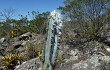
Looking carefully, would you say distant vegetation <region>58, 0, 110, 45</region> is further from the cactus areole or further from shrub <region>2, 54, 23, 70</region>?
the cactus areole

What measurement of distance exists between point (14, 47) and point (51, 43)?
978 centimetres

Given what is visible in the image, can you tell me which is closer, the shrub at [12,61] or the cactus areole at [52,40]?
the cactus areole at [52,40]

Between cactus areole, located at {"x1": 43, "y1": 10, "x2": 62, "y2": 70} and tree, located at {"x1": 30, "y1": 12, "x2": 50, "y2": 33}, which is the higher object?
tree, located at {"x1": 30, "y1": 12, "x2": 50, "y2": 33}

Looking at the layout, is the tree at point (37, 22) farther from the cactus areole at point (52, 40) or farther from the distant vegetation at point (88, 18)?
the cactus areole at point (52, 40)

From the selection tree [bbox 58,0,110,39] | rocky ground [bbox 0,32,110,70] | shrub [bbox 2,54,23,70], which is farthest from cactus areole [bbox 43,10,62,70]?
tree [bbox 58,0,110,39]

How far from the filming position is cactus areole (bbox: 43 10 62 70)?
4.86 meters

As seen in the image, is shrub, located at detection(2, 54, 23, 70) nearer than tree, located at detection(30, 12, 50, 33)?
Yes

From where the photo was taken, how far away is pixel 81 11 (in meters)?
12.7

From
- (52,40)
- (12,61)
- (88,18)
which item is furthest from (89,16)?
(52,40)

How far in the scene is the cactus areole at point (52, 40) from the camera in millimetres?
4863

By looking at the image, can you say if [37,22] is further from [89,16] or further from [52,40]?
[52,40]

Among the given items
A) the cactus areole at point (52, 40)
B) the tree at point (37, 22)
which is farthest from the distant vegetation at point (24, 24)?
the cactus areole at point (52, 40)

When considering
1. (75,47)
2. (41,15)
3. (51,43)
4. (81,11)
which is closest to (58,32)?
(51,43)

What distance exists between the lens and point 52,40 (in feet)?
16.1
